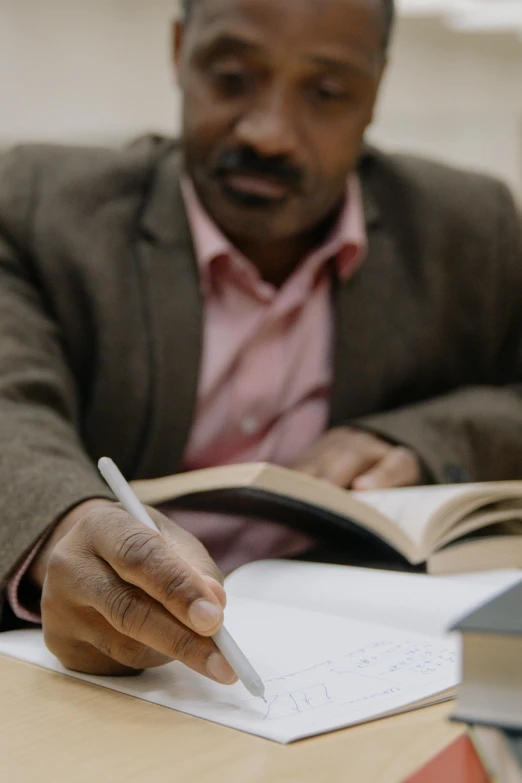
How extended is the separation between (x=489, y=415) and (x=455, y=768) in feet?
2.32

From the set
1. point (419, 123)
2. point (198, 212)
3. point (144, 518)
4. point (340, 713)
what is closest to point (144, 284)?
point (198, 212)

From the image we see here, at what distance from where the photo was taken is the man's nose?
976 millimetres

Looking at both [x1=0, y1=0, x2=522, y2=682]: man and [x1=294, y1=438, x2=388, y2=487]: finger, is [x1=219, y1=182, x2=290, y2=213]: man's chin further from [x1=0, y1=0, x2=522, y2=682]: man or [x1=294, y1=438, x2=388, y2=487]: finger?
[x1=294, y1=438, x2=388, y2=487]: finger

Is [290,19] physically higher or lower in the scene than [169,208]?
higher

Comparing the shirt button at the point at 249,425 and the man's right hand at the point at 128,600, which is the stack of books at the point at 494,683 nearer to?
the man's right hand at the point at 128,600

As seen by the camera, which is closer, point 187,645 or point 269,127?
point 187,645

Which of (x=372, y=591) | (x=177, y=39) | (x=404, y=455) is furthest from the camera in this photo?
(x=177, y=39)

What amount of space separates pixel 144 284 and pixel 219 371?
0.45 feet

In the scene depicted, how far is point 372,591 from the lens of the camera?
0.61m

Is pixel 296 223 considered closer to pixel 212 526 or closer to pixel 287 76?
pixel 287 76

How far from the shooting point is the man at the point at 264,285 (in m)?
0.96

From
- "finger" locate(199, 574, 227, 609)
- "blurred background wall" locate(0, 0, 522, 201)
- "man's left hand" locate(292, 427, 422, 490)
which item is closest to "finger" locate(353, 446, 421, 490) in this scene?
"man's left hand" locate(292, 427, 422, 490)

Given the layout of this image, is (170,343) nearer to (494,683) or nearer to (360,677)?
(360,677)

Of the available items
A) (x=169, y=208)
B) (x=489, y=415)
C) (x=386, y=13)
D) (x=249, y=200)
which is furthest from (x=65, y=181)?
(x=489, y=415)
